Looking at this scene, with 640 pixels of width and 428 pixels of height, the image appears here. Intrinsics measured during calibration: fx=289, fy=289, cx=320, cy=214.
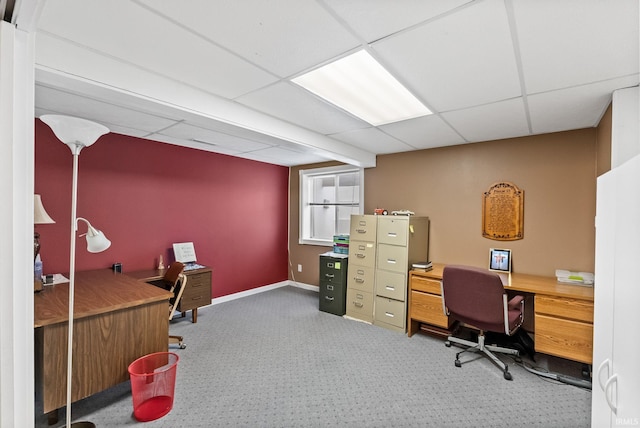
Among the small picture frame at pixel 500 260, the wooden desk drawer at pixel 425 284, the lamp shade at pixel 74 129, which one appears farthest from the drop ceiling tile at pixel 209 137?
the small picture frame at pixel 500 260

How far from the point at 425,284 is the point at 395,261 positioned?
45cm

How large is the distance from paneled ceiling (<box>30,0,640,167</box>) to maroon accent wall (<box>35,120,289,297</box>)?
2.61 feet

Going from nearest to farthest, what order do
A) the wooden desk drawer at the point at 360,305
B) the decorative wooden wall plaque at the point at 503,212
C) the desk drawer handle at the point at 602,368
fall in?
the desk drawer handle at the point at 602,368, the decorative wooden wall plaque at the point at 503,212, the wooden desk drawer at the point at 360,305

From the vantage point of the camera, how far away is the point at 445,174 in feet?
12.6

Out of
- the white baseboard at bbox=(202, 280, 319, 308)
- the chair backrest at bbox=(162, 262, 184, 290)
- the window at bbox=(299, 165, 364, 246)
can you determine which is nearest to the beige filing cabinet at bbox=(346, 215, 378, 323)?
the window at bbox=(299, 165, 364, 246)

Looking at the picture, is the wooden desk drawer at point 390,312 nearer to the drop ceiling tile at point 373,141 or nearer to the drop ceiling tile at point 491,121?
the drop ceiling tile at point 373,141

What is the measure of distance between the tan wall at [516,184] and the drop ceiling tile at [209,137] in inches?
75.3

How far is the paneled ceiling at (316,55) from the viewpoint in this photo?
1.35 metres

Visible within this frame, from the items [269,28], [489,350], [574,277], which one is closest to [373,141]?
[269,28]

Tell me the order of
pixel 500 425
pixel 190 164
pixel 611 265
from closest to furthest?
1. pixel 611 265
2. pixel 500 425
3. pixel 190 164

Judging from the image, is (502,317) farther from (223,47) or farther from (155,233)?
(155,233)

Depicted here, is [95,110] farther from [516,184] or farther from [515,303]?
[516,184]

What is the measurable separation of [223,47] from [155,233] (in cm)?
291

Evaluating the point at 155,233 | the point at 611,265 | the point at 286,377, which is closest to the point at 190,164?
the point at 155,233
